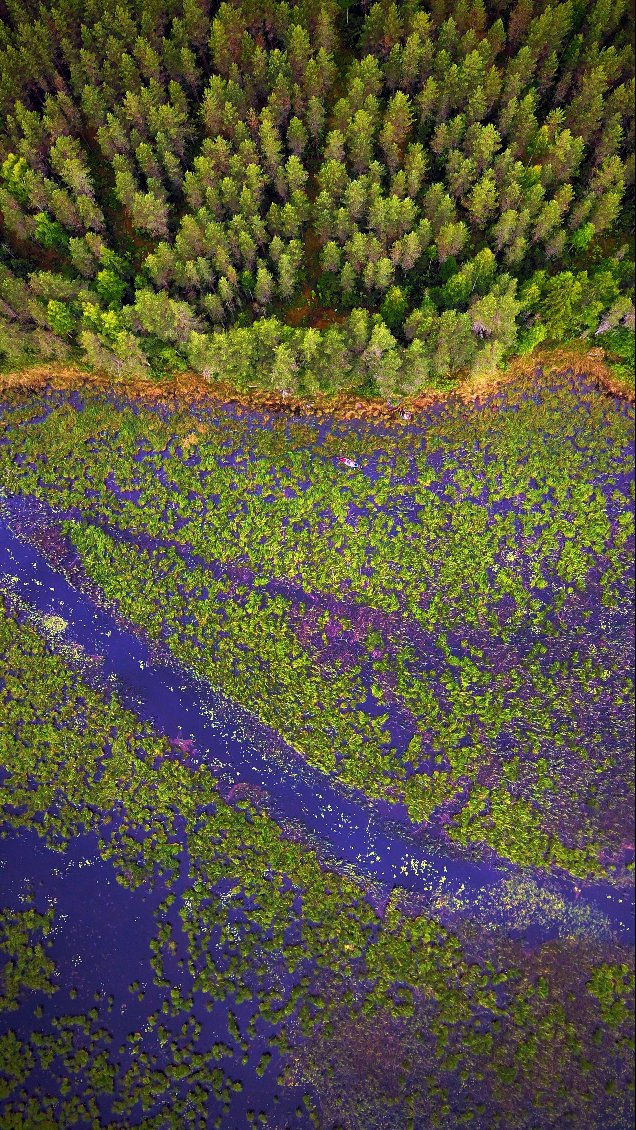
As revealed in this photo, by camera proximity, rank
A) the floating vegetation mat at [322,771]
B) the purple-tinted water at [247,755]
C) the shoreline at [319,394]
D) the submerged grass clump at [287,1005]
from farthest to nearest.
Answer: the shoreline at [319,394] → the purple-tinted water at [247,755] → the floating vegetation mat at [322,771] → the submerged grass clump at [287,1005]

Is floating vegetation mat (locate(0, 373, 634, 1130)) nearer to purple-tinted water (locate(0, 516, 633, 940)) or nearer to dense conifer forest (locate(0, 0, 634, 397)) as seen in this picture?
purple-tinted water (locate(0, 516, 633, 940))

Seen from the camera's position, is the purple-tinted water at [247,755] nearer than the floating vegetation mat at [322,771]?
No

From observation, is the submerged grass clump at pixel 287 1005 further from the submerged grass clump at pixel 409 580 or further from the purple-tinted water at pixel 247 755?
the submerged grass clump at pixel 409 580

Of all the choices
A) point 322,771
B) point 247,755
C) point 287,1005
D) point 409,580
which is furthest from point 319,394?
point 287,1005

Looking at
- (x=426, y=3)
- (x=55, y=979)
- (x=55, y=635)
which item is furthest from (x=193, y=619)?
(x=426, y=3)

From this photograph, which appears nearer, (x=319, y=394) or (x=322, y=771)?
(x=322, y=771)

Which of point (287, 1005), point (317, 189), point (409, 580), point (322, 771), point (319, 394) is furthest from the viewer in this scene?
point (317, 189)

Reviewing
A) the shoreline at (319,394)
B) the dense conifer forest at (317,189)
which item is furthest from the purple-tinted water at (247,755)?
the dense conifer forest at (317,189)

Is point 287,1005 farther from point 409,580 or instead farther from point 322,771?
point 409,580
